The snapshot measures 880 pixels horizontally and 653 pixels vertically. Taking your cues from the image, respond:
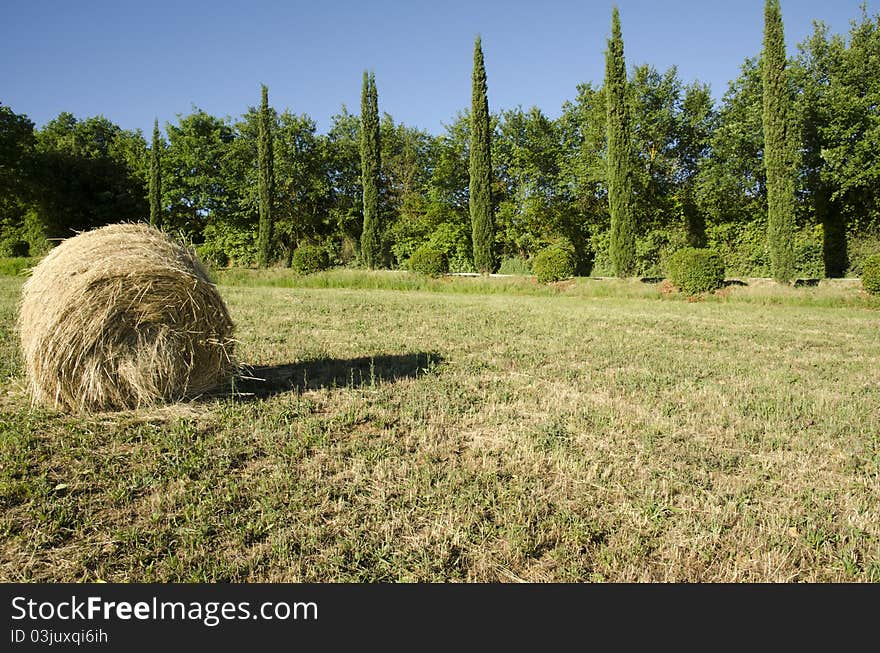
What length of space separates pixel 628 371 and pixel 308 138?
37.4 metres

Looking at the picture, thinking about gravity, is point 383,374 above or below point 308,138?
below

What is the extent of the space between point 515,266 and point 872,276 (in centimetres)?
1832

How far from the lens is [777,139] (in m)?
20.0

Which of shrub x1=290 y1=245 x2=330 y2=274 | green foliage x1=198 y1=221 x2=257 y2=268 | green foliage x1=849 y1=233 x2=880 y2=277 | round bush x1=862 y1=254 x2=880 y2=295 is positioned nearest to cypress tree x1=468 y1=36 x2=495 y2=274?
shrub x1=290 y1=245 x2=330 y2=274

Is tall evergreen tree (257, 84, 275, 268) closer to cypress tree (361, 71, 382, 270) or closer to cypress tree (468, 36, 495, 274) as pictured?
cypress tree (361, 71, 382, 270)

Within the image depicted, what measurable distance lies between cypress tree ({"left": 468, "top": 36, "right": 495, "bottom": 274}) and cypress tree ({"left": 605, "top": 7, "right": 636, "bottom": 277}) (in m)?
6.18

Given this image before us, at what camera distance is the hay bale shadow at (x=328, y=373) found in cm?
595

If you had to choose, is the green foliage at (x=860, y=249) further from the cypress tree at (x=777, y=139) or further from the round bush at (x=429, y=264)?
the round bush at (x=429, y=264)

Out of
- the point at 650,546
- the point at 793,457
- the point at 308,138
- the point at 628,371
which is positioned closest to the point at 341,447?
the point at 650,546

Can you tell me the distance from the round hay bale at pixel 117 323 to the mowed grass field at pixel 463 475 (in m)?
0.30

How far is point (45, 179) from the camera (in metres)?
35.2
